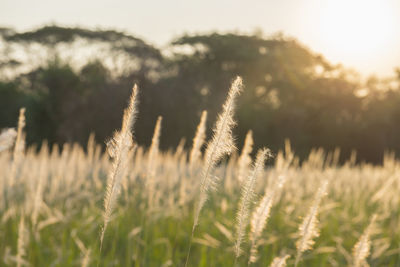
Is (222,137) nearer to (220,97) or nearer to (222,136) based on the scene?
(222,136)

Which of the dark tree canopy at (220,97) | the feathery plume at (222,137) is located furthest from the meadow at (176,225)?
the dark tree canopy at (220,97)

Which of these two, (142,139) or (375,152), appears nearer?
(142,139)

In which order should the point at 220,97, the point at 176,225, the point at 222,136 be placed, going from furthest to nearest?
the point at 220,97, the point at 176,225, the point at 222,136

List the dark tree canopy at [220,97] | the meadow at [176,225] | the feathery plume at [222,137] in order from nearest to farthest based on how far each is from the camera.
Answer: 1. the feathery plume at [222,137]
2. the meadow at [176,225]
3. the dark tree canopy at [220,97]

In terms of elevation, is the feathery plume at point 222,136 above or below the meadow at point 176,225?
above

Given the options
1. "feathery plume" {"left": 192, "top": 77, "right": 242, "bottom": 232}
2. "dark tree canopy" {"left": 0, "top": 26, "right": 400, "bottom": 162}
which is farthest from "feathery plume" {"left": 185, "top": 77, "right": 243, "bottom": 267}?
"dark tree canopy" {"left": 0, "top": 26, "right": 400, "bottom": 162}

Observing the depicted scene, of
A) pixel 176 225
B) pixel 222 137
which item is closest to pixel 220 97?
pixel 176 225

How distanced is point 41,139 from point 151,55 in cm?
566

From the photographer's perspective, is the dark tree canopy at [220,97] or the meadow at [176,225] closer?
the meadow at [176,225]

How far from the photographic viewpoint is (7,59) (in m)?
24.5

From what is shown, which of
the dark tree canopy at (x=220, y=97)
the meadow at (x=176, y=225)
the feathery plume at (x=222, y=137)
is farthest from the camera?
the dark tree canopy at (x=220, y=97)

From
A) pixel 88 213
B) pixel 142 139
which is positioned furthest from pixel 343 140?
pixel 88 213

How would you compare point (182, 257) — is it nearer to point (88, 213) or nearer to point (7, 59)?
point (88, 213)

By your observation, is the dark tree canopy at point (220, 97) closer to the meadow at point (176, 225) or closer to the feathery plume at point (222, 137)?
the meadow at point (176, 225)
